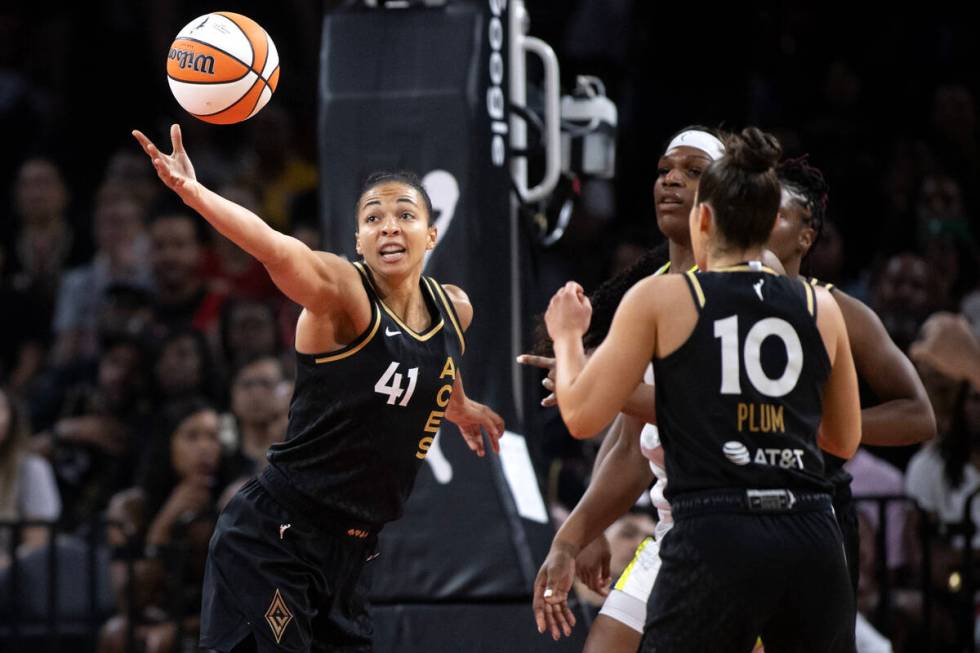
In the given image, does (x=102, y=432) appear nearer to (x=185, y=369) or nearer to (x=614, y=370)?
(x=185, y=369)

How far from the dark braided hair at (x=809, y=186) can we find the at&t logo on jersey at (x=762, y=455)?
1446 millimetres

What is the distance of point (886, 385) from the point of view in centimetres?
491

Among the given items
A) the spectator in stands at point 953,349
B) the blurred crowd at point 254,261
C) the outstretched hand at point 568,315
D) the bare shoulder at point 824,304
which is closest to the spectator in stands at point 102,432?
the blurred crowd at point 254,261

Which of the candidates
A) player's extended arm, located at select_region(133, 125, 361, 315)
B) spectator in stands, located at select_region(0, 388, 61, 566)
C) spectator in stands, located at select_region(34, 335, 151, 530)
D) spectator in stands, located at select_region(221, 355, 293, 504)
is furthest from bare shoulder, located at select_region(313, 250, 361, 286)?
spectator in stands, located at select_region(34, 335, 151, 530)

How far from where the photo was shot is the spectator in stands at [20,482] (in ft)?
26.7

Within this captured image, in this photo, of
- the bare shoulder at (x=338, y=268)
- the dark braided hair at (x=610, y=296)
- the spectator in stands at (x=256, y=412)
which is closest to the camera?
the bare shoulder at (x=338, y=268)

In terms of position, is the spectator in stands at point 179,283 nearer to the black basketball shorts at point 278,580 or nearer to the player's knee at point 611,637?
the black basketball shorts at point 278,580

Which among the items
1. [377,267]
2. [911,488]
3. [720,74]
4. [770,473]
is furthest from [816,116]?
[770,473]

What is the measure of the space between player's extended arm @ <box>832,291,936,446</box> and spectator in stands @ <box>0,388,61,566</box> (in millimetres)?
4623

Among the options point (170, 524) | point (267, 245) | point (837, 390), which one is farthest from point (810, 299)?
point (170, 524)

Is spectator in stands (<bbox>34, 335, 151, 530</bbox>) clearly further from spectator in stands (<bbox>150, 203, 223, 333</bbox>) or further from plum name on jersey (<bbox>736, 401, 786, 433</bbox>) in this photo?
plum name on jersey (<bbox>736, 401, 786, 433</bbox>)

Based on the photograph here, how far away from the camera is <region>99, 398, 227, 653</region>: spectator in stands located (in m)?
7.43

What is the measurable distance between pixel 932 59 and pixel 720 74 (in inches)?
54.0

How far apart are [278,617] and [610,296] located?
152 centimetres
